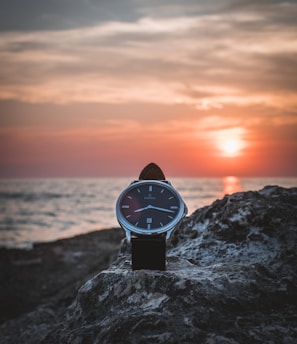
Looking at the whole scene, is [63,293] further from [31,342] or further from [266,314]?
[266,314]

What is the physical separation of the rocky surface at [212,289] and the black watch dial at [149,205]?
38 cm

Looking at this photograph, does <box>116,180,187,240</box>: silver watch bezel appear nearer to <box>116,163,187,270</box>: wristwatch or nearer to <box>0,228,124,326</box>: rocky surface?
<box>116,163,187,270</box>: wristwatch

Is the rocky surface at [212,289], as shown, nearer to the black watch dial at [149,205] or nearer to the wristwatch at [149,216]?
the wristwatch at [149,216]

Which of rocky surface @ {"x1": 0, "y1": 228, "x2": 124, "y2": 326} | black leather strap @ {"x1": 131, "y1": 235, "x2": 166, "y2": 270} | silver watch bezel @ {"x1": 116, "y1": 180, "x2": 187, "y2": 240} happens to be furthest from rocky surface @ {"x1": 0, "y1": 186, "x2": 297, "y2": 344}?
rocky surface @ {"x1": 0, "y1": 228, "x2": 124, "y2": 326}

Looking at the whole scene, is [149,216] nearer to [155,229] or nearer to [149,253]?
[155,229]

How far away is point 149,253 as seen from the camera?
10.1 ft

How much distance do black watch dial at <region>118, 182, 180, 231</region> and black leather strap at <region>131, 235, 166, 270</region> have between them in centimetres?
11

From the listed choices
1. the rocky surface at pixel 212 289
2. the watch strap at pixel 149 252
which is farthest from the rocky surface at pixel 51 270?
the watch strap at pixel 149 252

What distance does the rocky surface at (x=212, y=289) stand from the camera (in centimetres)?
236

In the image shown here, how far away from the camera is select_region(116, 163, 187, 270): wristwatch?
10.2ft

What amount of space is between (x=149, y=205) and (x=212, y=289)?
88 cm

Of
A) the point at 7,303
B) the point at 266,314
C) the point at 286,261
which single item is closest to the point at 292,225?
the point at 286,261

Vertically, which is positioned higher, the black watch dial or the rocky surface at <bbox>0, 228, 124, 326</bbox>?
the black watch dial

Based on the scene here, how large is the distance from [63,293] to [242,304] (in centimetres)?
588
